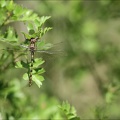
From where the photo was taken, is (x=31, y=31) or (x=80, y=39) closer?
(x=31, y=31)

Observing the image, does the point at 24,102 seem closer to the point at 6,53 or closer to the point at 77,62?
the point at 6,53

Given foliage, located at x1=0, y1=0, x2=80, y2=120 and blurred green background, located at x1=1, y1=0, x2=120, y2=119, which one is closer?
foliage, located at x1=0, y1=0, x2=80, y2=120

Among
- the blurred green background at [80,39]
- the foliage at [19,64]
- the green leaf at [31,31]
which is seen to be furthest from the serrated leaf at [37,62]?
the blurred green background at [80,39]

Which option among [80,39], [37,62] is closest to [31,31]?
[37,62]

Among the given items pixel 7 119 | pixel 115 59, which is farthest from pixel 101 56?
pixel 7 119

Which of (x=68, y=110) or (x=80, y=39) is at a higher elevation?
(x=80, y=39)

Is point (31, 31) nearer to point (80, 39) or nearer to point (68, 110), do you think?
point (68, 110)

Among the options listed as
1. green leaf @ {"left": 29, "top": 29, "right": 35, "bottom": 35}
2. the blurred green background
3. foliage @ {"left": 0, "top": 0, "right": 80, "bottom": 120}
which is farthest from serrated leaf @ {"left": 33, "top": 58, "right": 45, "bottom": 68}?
the blurred green background

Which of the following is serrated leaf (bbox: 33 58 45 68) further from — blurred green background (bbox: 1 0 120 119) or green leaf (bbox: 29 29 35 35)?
blurred green background (bbox: 1 0 120 119)

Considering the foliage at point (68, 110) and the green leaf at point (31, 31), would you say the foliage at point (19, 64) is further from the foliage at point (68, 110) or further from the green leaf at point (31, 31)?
the foliage at point (68, 110)

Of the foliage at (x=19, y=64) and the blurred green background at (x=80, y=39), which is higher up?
the blurred green background at (x=80, y=39)

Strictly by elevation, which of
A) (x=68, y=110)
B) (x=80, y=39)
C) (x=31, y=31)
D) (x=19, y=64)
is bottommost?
(x=68, y=110)
